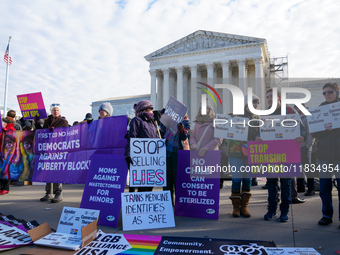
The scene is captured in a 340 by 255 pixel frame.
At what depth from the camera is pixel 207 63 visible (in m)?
40.2

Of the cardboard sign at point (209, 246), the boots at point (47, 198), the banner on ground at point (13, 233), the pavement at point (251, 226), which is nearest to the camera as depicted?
the cardboard sign at point (209, 246)

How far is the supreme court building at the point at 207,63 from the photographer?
3762 cm

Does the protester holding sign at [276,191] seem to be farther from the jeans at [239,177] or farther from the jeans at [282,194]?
the jeans at [239,177]

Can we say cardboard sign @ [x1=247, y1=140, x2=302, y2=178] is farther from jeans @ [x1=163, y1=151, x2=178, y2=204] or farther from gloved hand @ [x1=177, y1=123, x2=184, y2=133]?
jeans @ [x1=163, y1=151, x2=178, y2=204]

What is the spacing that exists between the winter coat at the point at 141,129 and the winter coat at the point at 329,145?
2480 millimetres

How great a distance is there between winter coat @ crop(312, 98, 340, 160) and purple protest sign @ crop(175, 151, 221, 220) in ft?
4.83

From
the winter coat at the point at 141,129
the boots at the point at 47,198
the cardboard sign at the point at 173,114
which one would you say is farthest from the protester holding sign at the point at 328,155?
the boots at the point at 47,198

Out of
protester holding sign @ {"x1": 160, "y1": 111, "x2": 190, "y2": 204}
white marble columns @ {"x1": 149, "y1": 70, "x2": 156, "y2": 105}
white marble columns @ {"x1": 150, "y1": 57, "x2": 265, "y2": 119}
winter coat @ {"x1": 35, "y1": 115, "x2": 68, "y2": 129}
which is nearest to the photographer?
protester holding sign @ {"x1": 160, "y1": 111, "x2": 190, "y2": 204}

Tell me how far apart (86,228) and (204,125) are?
103 inches

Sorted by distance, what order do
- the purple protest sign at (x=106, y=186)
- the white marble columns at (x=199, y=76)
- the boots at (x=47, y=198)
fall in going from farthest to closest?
the white marble columns at (x=199, y=76)
the boots at (x=47, y=198)
the purple protest sign at (x=106, y=186)

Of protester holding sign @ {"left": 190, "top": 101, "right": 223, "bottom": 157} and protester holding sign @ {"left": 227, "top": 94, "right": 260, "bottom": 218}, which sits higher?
protester holding sign @ {"left": 190, "top": 101, "right": 223, "bottom": 157}

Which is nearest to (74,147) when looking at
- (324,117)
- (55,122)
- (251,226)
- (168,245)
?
(55,122)

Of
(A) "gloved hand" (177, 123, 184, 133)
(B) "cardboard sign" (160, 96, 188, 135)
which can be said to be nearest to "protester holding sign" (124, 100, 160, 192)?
(B) "cardboard sign" (160, 96, 188, 135)

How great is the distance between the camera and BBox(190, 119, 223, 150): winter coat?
14.5ft
